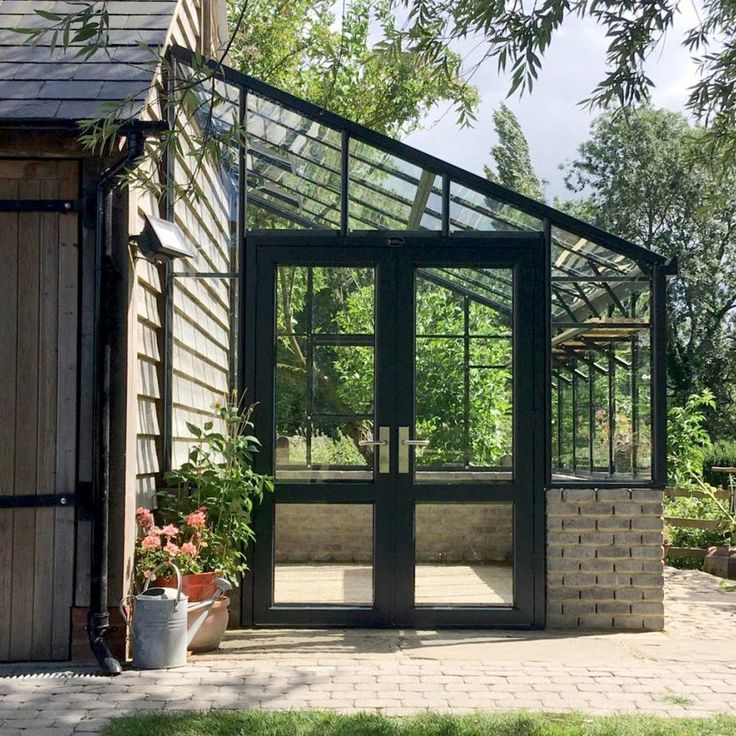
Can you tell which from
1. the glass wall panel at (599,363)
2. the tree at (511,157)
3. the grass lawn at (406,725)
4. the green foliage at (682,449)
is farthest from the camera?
the tree at (511,157)

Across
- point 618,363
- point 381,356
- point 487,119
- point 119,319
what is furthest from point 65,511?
point 487,119

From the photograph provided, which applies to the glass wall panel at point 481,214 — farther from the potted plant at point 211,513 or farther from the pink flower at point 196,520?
the pink flower at point 196,520

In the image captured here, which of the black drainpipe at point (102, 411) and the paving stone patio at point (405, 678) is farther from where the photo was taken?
the black drainpipe at point (102, 411)

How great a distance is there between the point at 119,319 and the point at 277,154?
1.95m

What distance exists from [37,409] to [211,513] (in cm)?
132

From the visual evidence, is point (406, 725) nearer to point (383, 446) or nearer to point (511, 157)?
point (383, 446)

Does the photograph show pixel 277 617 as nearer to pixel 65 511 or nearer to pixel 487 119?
pixel 65 511

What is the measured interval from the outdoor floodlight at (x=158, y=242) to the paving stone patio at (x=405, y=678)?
225 centimetres

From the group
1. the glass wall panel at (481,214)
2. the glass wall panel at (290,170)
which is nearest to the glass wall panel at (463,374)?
the glass wall panel at (481,214)

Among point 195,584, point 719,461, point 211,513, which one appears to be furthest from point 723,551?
point 719,461

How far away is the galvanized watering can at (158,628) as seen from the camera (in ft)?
19.7

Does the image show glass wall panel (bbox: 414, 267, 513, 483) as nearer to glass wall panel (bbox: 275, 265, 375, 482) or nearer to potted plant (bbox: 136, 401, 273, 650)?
glass wall panel (bbox: 275, 265, 375, 482)

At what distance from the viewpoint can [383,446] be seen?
24.1 feet

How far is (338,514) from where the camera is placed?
7.32 metres
